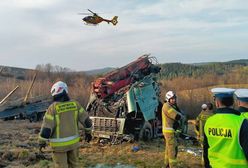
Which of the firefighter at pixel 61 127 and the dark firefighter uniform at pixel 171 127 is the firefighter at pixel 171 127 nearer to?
the dark firefighter uniform at pixel 171 127

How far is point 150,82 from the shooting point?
14172mm

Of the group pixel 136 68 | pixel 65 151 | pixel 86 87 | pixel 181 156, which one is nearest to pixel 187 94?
pixel 86 87

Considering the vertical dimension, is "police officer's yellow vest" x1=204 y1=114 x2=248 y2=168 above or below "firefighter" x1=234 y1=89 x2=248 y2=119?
below

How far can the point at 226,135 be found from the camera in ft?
11.3

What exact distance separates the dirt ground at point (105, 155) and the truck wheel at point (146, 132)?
22 centimetres

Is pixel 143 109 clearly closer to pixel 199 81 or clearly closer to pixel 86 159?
pixel 86 159

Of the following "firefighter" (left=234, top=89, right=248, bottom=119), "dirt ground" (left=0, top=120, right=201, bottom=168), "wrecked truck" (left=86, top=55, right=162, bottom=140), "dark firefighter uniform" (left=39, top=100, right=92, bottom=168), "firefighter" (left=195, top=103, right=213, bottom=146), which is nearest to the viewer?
"firefighter" (left=234, top=89, right=248, bottom=119)

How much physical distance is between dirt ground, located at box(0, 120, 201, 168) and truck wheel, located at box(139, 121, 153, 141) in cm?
22

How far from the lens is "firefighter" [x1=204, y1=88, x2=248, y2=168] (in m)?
3.39

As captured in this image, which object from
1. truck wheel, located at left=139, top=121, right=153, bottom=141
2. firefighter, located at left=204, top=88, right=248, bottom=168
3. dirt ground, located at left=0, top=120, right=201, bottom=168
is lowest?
dirt ground, located at left=0, top=120, right=201, bottom=168

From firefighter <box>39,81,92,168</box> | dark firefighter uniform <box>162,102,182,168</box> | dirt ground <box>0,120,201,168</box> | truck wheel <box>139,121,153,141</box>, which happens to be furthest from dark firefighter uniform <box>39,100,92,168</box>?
truck wheel <box>139,121,153,141</box>

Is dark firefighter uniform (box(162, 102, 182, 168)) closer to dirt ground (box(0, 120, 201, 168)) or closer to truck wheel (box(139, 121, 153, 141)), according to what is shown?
dirt ground (box(0, 120, 201, 168))

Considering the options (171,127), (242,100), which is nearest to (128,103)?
(171,127)

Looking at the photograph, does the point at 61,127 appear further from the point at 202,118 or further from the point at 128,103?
the point at 128,103
